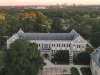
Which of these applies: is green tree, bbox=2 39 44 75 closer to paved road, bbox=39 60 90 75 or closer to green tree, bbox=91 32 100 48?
paved road, bbox=39 60 90 75

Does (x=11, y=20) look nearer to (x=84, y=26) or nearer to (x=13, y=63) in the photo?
(x=84, y=26)

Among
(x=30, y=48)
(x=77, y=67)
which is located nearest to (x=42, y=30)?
(x=77, y=67)

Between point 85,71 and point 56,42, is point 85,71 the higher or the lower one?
the lower one

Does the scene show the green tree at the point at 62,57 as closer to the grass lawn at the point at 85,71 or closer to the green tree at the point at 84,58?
the green tree at the point at 84,58

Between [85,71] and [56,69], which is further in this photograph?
[56,69]

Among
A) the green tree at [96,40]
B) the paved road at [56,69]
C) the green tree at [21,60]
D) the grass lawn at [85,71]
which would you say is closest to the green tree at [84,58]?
the paved road at [56,69]

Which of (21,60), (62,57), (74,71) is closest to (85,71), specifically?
(74,71)

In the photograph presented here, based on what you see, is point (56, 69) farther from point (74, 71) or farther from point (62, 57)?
point (62, 57)
